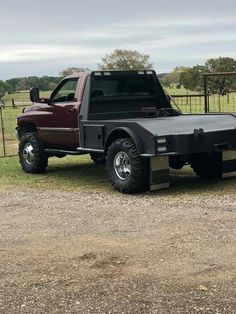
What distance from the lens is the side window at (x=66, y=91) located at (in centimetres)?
1060

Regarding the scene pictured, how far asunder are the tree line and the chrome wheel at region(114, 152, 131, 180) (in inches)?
97.3

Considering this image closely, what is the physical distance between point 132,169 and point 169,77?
80.0 ft

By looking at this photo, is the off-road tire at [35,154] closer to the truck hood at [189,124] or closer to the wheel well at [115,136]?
the wheel well at [115,136]

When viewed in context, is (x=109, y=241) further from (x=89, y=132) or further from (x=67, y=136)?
(x=67, y=136)

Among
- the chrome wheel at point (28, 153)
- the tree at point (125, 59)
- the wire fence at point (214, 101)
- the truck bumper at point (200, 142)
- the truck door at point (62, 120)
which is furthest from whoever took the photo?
the tree at point (125, 59)

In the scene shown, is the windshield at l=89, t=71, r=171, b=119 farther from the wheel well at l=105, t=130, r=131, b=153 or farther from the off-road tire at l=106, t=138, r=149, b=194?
the off-road tire at l=106, t=138, r=149, b=194

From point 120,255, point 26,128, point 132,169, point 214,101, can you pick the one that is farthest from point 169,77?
point 120,255

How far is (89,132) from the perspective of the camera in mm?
9812

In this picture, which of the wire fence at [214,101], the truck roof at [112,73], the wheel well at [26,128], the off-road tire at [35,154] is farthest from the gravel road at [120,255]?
the wire fence at [214,101]

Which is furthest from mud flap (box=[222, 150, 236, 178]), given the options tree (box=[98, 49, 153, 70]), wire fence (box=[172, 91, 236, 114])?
tree (box=[98, 49, 153, 70])

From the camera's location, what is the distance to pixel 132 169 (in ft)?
28.8

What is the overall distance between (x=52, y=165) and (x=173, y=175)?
3393 millimetres

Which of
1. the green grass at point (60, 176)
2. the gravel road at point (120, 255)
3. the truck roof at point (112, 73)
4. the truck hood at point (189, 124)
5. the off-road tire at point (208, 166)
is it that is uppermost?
the truck roof at point (112, 73)

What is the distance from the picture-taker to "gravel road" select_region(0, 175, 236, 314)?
4.44m
